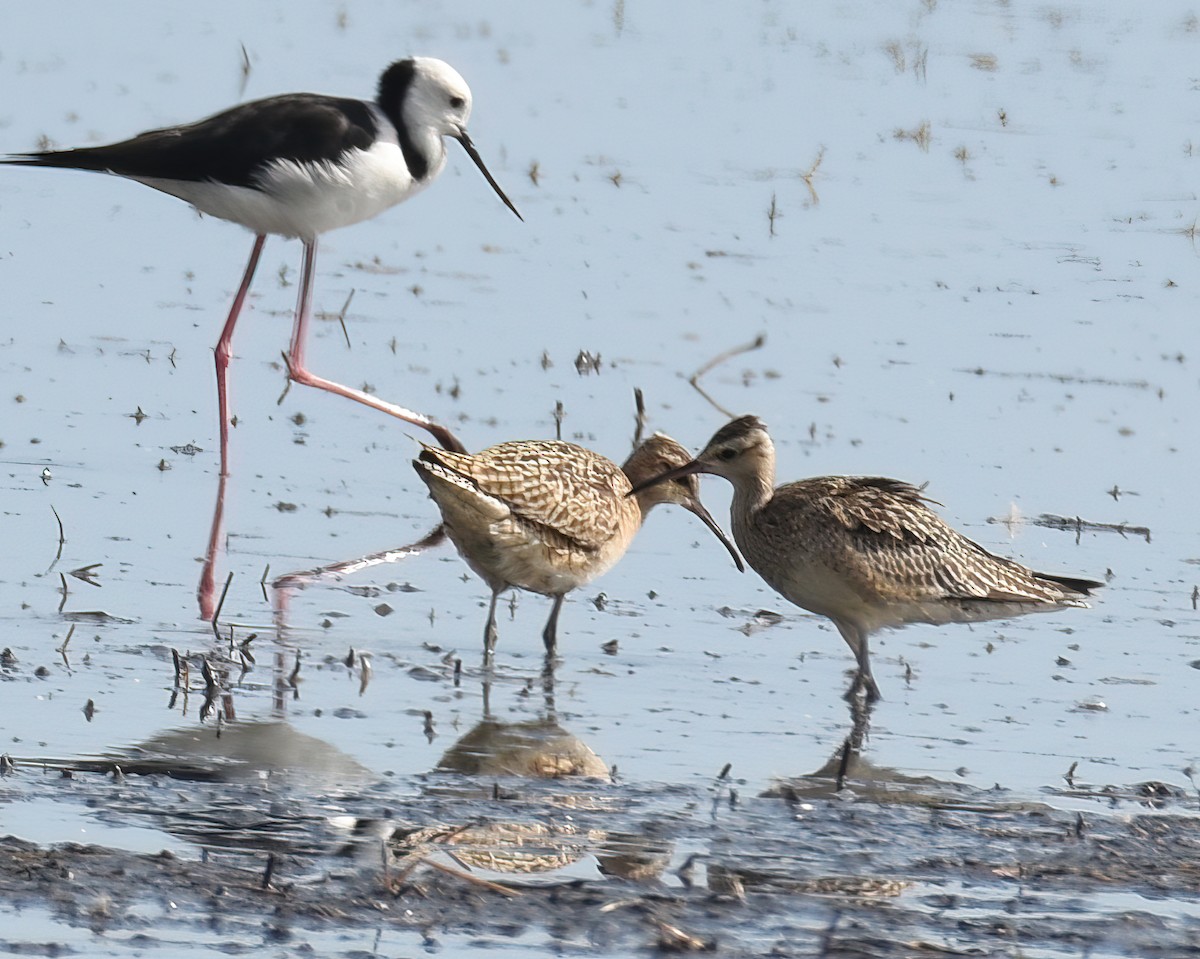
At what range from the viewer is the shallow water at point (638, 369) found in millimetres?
7809

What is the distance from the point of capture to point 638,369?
41.0 ft

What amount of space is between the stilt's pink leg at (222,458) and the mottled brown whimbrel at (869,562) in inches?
77.4

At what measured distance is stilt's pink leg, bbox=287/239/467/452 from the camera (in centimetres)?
1066

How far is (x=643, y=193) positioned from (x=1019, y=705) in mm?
8858

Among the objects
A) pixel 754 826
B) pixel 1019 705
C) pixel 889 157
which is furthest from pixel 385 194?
pixel 889 157

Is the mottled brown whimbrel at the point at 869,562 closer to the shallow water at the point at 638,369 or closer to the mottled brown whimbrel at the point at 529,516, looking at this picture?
the shallow water at the point at 638,369

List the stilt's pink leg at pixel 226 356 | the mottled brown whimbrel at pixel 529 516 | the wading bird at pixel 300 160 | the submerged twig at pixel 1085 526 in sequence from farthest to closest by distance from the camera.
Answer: the wading bird at pixel 300 160
the stilt's pink leg at pixel 226 356
the submerged twig at pixel 1085 526
the mottled brown whimbrel at pixel 529 516

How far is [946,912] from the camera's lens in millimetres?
5820

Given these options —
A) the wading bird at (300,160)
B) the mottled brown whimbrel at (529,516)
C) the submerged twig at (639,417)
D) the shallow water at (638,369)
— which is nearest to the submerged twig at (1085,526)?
the shallow water at (638,369)

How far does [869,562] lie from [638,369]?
4150mm

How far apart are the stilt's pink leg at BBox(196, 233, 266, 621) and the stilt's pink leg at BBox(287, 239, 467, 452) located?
0.85ft

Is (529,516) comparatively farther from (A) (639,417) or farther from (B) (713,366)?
(B) (713,366)

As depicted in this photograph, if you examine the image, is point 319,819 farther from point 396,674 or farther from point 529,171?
point 529,171

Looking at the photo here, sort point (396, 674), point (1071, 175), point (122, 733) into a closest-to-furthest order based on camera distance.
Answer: point (122, 733), point (396, 674), point (1071, 175)
